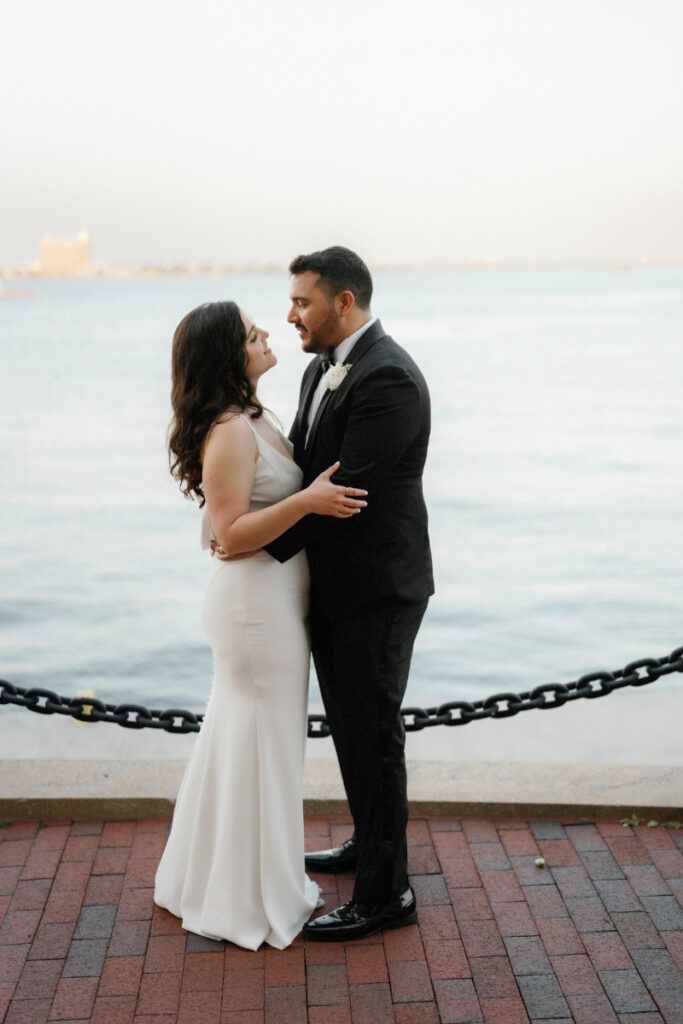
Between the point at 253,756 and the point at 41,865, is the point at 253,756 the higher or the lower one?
the higher one

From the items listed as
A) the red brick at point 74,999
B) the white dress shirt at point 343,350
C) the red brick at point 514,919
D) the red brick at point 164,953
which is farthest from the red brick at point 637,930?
the white dress shirt at point 343,350

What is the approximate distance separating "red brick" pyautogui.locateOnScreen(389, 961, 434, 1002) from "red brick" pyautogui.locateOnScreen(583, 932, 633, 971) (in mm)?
501

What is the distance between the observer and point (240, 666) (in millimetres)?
3379

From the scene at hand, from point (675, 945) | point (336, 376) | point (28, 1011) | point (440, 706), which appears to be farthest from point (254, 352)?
point (675, 945)

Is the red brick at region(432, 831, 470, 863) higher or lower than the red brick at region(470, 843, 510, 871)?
lower

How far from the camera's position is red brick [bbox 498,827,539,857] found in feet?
12.6

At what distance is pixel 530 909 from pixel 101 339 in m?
38.6

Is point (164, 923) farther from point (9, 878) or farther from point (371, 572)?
point (371, 572)

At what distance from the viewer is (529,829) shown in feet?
13.1

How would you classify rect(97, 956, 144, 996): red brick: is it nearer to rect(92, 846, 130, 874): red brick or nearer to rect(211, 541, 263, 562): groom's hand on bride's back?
rect(92, 846, 130, 874): red brick

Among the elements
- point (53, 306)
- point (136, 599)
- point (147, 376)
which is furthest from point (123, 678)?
point (53, 306)

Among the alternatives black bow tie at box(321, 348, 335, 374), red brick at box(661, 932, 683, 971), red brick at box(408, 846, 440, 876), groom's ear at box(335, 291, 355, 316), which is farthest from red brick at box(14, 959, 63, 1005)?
groom's ear at box(335, 291, 355, 316)

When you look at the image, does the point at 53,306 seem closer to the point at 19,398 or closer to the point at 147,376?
the point at 147,376

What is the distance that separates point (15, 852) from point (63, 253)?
7026 cm
